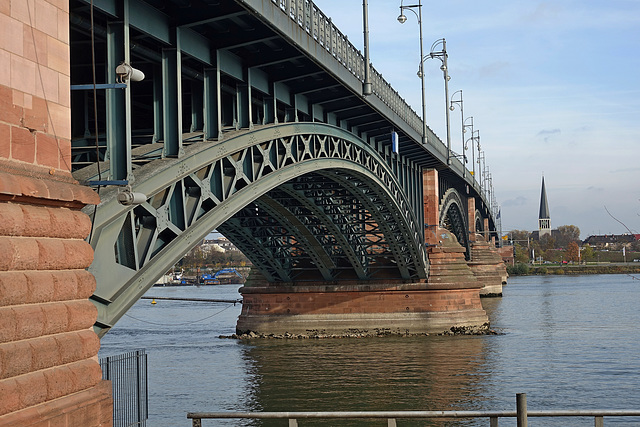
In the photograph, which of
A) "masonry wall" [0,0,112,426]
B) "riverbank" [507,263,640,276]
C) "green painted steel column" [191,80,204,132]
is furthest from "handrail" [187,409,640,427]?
"riverbank" [507,263,640,276]

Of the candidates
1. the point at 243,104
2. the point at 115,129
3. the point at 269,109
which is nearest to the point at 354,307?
the point at 269,109

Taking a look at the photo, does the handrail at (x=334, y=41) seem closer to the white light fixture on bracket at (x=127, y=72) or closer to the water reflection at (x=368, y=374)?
the white light fixture on bracket at (x=127, y=72)

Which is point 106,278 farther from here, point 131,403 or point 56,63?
point 131,403

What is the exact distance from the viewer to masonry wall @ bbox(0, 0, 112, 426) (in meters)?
7.63

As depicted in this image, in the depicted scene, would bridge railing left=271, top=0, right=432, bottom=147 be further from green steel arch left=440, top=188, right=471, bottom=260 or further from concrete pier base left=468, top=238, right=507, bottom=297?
concrete pier base left=468, top=238, right=507, bottom=297

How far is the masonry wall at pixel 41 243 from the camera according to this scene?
763 centimetres

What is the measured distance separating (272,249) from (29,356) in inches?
1304

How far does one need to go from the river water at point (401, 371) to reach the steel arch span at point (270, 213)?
4322 millimetres

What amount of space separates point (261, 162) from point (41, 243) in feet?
40.9

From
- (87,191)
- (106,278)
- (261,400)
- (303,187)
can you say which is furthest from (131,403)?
(303,187)

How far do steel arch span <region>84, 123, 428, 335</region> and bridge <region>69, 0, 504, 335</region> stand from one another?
0.15 feet

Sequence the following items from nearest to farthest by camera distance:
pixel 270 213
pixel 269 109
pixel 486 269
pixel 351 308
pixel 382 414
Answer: pixel 382 414 → pixel 269 109 → pixel 270 213 → pixel 351 308 → pixel 486 269

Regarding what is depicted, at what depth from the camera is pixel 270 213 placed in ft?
116

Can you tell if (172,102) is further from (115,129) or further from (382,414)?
(382,414)
